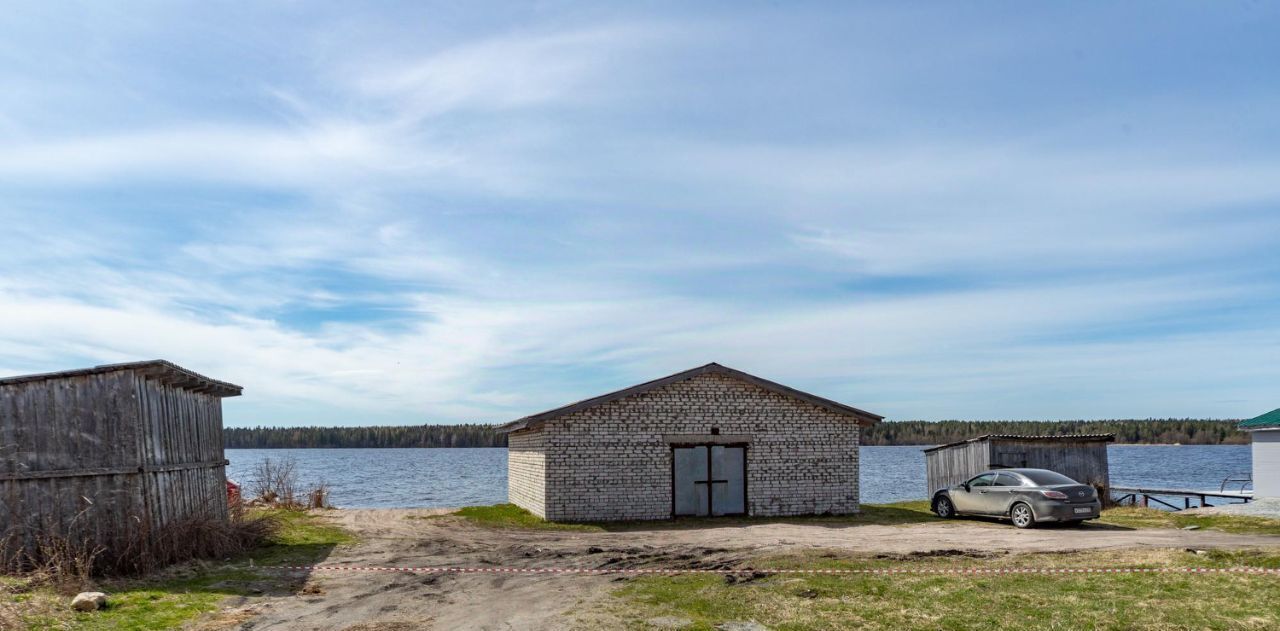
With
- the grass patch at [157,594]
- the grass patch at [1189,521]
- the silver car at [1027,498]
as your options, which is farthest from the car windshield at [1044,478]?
the grass patch at [157,594]

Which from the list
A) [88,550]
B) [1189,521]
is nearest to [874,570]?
[88,550]

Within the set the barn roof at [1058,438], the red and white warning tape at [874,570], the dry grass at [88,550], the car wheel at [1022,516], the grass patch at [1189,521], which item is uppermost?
the barn roof at [1058,438]

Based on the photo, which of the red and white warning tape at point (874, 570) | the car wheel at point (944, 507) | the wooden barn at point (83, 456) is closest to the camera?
the red and white warning tape at point (874, 570)

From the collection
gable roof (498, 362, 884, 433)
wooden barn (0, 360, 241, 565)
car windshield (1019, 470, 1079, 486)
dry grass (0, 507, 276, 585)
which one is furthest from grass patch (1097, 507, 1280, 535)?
wooden barn (0, 360, 241, 565)

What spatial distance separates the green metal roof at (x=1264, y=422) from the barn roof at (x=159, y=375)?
27508 mm

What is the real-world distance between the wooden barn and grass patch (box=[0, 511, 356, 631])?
1175mm

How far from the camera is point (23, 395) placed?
15156 millimetres

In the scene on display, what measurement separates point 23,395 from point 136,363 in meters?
1.63

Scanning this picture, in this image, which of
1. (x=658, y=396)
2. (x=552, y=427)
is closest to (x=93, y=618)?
(x=552, y=427)

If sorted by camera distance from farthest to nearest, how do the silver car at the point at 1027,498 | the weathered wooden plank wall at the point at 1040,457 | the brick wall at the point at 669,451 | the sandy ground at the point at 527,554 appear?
the weathered wooden plank wall at the point at 1040,457, the brick wall at the point at 669,451, the silver car at the point at 1027,498, the sandy ground at the point at 527,554

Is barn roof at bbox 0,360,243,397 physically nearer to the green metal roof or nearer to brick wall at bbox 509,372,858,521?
brick wall at bbox 509,372,858,521

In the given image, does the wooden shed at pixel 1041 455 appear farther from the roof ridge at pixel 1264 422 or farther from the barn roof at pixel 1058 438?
the roof ridge at pixel 1264 422

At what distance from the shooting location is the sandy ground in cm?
1223

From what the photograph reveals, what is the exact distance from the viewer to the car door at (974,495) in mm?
24125
